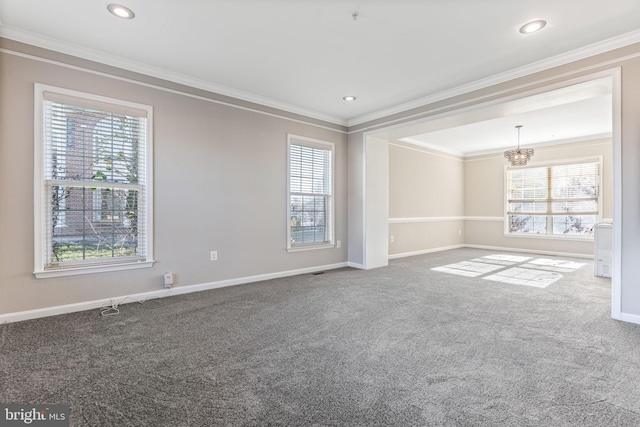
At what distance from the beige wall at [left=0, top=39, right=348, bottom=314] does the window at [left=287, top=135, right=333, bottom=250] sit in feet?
0.50

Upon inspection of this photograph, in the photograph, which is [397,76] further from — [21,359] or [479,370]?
[21,359]

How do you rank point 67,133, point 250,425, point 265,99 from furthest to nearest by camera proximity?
point 265,99, point 67,133, point 250,425

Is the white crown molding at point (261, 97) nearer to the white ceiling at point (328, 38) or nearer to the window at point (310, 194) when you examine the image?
the white ceiling at point (328, 38)

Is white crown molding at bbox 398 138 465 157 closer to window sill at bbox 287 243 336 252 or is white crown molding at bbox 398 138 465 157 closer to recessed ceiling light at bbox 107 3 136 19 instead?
window sill at bbox 287 243 336 252

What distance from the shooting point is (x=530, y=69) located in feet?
10.9

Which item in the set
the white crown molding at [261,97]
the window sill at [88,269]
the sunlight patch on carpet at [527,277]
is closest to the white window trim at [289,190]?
the white crown molding at [261,97]

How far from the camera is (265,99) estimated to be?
4.38 meters

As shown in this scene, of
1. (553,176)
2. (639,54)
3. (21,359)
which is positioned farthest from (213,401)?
(553,176)

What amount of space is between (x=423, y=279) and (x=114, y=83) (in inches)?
183

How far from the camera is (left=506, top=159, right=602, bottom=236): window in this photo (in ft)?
22.0

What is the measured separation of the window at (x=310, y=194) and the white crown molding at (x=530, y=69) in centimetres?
132

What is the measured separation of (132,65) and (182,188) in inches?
55.4

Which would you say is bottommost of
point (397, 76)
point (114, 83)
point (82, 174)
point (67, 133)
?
point (82, 174)

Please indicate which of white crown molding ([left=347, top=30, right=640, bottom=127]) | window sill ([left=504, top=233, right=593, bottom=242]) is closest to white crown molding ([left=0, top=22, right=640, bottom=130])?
white crown molding ([left=347, top=30, right=640, bottom=127])
